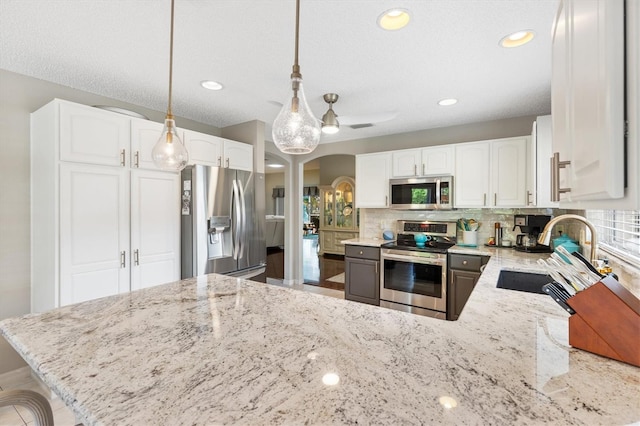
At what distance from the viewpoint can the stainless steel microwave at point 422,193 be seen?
11.5 feet

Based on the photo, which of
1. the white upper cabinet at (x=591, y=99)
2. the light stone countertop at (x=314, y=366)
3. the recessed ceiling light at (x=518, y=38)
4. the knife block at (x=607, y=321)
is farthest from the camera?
the recessed ceiling light at (x=518, y=38)

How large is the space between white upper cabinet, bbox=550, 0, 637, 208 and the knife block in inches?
11.7

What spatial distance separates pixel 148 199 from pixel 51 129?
32.1 inches

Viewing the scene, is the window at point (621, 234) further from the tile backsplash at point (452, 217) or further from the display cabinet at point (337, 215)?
the display cabinet at point (337, 215)

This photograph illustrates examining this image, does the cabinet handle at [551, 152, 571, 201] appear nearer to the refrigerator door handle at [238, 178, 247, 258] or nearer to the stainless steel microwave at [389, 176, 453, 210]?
the stainless steel microwave at [389, 176, 453, 210]

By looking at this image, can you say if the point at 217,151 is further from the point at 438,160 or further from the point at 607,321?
the point at 607,321

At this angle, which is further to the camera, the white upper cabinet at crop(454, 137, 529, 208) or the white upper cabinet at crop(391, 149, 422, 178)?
the white upper cabinet at crop(391, 149, 422, 178)

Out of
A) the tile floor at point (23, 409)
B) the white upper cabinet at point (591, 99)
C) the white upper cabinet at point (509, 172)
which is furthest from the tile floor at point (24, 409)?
the white upper cabinet at point (509, 172)

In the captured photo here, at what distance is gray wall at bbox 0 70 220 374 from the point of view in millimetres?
2268

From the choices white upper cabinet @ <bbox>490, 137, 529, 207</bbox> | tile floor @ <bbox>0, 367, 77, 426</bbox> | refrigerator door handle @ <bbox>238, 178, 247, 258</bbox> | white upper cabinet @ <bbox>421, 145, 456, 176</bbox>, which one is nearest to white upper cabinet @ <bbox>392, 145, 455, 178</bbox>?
white upper cabinet @ <bbox>421, 145, 456, 176</bbox>

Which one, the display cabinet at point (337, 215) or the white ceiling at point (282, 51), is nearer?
the white ceiling at point (282, 51)

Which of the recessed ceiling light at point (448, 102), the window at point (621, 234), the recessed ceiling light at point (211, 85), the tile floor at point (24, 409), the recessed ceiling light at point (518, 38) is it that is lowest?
the tile floor at point (24, 409)

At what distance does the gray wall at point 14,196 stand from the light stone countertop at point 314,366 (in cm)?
173

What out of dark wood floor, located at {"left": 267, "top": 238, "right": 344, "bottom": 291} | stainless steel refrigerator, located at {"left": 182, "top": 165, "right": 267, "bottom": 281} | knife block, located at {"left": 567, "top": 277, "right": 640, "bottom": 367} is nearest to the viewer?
knife block, located at {"left": 567, "top": 277, "right": 640, "bottom": 367}
